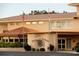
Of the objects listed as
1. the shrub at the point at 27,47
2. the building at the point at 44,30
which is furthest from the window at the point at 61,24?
the shrub at the point at 27,47

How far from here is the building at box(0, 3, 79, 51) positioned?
36.6 feet

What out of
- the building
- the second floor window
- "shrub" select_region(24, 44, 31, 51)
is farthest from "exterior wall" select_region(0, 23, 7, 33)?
the second floor window

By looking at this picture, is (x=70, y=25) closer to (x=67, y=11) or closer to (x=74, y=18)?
(x=74, y=18)

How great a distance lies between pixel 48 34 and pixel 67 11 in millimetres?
1696

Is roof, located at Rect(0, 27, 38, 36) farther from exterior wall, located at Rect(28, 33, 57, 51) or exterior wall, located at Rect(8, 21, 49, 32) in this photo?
exterior wall, located at Rect(28, 33, 57, 51)

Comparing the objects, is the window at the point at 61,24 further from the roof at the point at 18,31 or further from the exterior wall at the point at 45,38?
the roof at the point at 18,31

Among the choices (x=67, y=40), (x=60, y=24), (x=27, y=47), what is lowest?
(x=67, y=40)

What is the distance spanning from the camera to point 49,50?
35.9 feet

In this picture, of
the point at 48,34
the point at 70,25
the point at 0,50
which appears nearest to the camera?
the point at 0,50

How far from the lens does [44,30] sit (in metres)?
12.5

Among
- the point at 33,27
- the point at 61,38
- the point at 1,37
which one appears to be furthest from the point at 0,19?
the point at 61,38

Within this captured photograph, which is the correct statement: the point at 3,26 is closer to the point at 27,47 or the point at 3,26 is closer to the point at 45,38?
the point at 27,47

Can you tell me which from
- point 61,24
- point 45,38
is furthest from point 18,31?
point 61,24

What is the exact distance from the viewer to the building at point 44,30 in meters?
11.2
